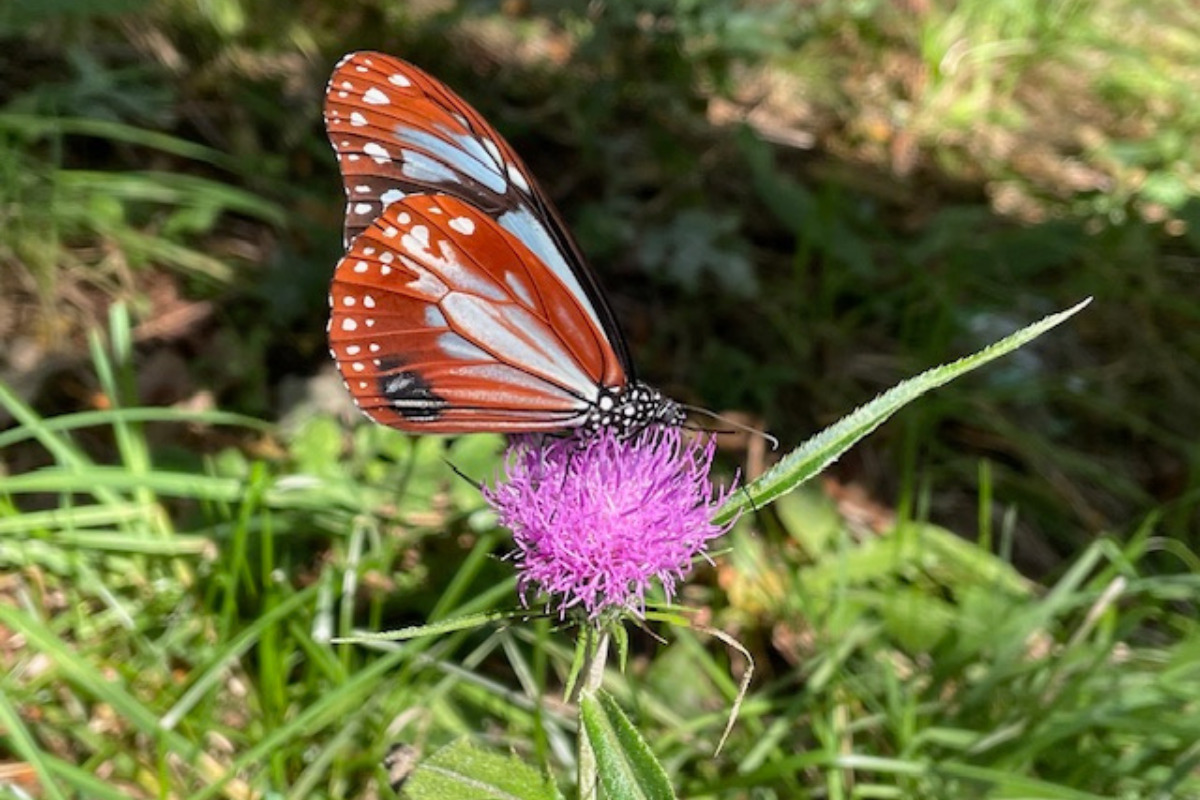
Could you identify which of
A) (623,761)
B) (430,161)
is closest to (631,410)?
(430,161)

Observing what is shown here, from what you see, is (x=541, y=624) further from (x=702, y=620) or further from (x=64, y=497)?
(x=64, y=497)

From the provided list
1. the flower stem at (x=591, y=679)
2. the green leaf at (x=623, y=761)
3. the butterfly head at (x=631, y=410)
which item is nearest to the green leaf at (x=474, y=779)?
the flower stem at (x=591, y=679)

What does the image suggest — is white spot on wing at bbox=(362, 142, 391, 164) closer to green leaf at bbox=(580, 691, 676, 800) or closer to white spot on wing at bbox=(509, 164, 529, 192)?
white spot on wing at bbox=(509, 164, 529, 192)

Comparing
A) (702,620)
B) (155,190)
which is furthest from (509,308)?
(155,190)

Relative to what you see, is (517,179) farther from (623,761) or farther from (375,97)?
(623,761)

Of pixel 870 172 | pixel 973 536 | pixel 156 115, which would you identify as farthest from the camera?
pixel 870 172

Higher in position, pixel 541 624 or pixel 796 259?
pixel 796 259
